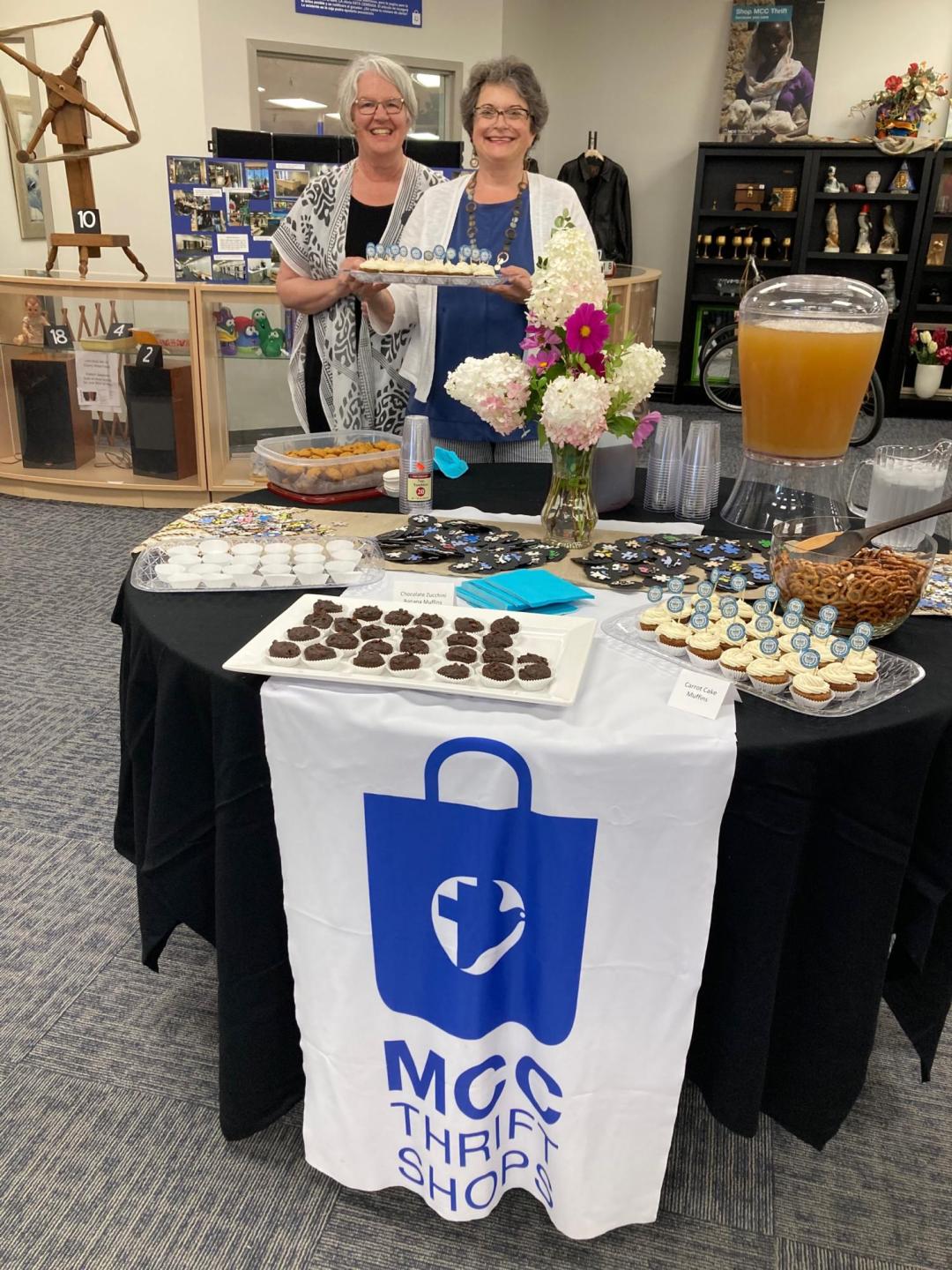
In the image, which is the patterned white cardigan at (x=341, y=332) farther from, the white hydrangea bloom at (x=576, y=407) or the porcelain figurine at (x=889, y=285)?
the porcelain figurine at (x=889, y=285)

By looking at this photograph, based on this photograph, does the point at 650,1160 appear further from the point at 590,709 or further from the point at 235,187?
the point at 235,187

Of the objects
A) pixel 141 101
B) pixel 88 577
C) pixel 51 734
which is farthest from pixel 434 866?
pixel 141 101

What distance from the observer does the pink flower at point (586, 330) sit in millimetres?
1425

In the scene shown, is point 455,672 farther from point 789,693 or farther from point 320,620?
point 789,693

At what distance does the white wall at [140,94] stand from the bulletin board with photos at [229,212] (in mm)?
1355

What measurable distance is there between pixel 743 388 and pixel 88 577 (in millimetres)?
2935

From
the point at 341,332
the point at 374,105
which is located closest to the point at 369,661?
the point at 341,332

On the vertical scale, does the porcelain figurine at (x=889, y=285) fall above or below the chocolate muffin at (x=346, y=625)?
above

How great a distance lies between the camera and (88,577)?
379cm

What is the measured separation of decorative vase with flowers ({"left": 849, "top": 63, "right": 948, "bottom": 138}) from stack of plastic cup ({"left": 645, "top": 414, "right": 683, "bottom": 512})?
21.0ft

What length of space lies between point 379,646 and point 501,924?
366 millimetres

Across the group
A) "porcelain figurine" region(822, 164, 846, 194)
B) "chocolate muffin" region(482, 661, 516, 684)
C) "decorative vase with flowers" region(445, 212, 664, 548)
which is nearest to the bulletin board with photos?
"decorative vase with flowers" region(445, 212, 664, 548)

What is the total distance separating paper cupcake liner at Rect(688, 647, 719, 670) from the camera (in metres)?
1.16

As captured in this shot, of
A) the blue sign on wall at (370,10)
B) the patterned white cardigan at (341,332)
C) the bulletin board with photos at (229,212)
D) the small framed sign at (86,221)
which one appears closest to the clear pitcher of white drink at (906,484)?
the patterned white cardigan at (341,332)
